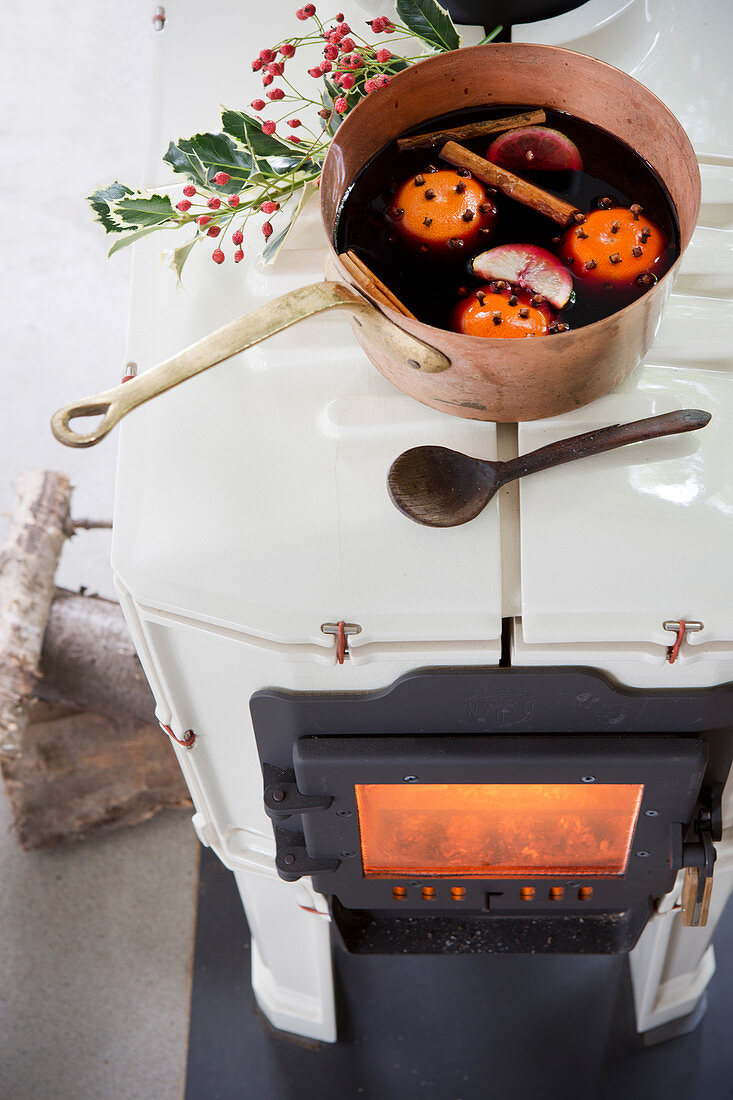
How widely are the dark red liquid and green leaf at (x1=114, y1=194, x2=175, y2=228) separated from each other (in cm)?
15

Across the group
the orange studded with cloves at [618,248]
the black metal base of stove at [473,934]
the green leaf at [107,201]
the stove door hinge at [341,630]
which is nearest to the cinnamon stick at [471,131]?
the orange studded with cloves at [618,248]

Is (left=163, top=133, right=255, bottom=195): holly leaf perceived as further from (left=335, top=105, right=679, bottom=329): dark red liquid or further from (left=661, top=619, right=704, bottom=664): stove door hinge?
(left=661, top=619, right=704, bottom=664): stove door hinge

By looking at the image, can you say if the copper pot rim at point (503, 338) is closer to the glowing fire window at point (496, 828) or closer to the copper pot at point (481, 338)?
the copper pot at point (481, 338)

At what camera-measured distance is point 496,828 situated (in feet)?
3.73

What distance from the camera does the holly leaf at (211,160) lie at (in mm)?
903

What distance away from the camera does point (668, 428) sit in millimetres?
850

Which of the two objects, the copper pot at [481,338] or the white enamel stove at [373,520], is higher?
the copper pot at [481,338]

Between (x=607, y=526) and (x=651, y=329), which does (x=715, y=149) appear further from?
(x=607, y=526)

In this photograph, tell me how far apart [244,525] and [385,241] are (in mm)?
252

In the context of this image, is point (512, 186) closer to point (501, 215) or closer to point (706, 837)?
point (501, 215)

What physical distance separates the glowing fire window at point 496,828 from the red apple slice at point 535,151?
21.7 inches

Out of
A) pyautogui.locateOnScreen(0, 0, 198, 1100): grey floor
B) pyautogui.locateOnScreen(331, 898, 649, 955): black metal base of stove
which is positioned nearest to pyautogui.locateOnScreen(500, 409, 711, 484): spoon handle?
pyautogui.locateOnScreen(331, 898, 649, 955): black metal base of stove

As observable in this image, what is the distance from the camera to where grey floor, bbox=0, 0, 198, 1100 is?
1.63m

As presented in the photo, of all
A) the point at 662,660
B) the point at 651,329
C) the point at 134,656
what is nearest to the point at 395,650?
the point at 662,660
